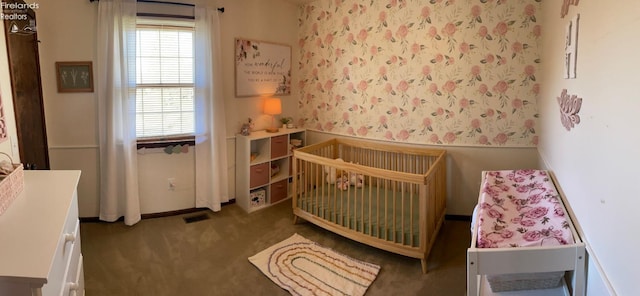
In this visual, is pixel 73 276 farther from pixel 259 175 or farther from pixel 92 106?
pixel 259 175

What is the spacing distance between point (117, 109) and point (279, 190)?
5.91 feet

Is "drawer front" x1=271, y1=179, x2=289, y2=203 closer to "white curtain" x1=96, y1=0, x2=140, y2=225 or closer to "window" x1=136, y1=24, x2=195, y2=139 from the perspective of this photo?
"window" x1=136, y1=24, x2=195, y2=139

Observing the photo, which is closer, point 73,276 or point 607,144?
→ point 607,144

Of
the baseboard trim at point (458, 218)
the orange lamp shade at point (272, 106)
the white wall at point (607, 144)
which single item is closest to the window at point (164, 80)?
the orange lamp shade at point (272, 106)

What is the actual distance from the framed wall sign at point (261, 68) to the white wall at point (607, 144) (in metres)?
2.83

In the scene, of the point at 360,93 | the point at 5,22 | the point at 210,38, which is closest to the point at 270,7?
the point at 210,38

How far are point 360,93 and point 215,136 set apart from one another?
1.58m

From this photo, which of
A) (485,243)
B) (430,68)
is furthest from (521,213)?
(430,68)

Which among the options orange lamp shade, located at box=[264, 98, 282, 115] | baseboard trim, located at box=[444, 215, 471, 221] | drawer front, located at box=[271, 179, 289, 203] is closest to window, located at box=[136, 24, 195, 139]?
orange lamp shade, located at box=[264, 98, 282, 115]

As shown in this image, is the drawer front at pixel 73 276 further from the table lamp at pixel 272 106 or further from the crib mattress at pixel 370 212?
the table lamp at pixel 272 106

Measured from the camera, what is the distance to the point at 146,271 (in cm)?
262

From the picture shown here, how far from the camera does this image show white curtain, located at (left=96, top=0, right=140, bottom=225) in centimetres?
318

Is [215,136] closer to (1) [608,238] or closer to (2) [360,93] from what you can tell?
(2) [360,93]

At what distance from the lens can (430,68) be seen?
3.44 m
